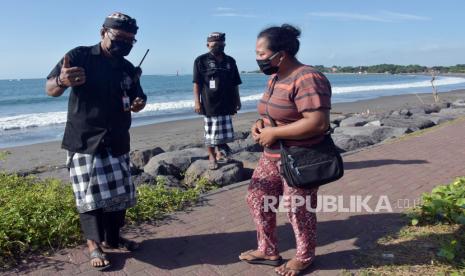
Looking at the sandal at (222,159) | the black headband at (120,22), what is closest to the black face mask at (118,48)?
the black headband at (120,22)

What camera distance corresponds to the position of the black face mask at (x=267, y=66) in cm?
281

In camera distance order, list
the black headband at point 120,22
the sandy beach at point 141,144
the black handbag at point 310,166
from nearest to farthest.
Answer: the black handbag at point 310,166 → the black headband at point 120,22 → the sandy beach at point 141,144

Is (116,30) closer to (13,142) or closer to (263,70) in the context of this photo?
(263,70)

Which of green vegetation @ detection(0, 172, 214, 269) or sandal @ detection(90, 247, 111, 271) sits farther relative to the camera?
green vegetation @ detection(0, 172, 214, 269)

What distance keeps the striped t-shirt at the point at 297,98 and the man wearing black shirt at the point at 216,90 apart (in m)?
2.87

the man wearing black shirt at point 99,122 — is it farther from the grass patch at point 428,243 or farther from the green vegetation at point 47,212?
the grass patch at point 428,243

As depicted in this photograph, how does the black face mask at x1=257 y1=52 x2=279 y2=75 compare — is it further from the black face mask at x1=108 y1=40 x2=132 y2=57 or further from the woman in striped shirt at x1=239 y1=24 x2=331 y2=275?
the black face mask at x1=108 y1=40 x2=132 y2=57

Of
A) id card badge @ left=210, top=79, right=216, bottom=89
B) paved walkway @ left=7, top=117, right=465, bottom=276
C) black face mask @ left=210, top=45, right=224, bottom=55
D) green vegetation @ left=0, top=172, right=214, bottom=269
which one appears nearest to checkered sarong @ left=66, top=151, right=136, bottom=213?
paved walkway @ left=7, top=117, right=465, bottom=276

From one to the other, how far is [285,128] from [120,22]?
4.85ft

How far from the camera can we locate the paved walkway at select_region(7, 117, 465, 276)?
10.8ft

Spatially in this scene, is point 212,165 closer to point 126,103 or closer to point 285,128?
point 126,103

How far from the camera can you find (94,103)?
3.16 m

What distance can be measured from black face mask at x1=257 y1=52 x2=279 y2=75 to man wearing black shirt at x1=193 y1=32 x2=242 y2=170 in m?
2.91

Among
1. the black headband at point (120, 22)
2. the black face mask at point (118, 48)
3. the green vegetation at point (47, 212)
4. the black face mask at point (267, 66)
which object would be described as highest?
the black headband at point (120, 22)
